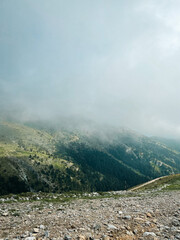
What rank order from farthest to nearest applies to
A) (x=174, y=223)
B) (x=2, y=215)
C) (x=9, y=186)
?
(x=9, y=186)
(x=2, y=215)
(x=174, y=223)

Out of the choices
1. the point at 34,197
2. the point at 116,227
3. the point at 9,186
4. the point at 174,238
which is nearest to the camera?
the point at 174,238

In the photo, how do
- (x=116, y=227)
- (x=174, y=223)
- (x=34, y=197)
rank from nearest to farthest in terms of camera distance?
1. (x=116, y=227)
2. (x=174, y=223)
3. (x=34, y=197)

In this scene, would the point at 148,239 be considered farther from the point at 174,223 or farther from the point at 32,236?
the point at 32,236

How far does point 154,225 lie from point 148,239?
282 centimetres

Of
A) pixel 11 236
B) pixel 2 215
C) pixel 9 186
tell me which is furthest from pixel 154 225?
pixel 9 186

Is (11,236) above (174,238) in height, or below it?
below

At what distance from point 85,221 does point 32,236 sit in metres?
4.33

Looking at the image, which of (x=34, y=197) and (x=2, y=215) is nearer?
(x=2, y=215)

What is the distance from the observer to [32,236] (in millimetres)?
8922

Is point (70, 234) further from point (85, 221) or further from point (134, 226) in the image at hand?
point (134, 226)

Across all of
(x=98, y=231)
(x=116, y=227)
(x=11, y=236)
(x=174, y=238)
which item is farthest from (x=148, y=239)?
(x=11, y=236)

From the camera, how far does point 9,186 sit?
655 ft

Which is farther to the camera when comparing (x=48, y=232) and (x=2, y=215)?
(x=2, y=215)

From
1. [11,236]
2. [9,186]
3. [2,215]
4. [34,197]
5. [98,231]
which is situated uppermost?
[98,231]
